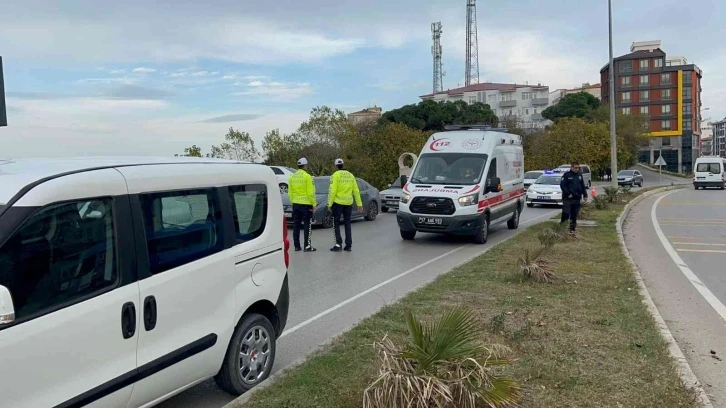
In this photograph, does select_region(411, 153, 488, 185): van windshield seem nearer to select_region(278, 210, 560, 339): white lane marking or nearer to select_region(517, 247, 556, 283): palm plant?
select_region(278, 210, 560, 339): white lane marking

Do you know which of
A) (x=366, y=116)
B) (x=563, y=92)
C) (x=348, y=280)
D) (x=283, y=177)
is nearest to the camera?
(x=348, y=280)

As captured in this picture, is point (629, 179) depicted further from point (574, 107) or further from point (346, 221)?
point (346, 221)

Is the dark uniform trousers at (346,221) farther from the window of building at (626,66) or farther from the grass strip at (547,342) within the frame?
the window of building at (626,66)

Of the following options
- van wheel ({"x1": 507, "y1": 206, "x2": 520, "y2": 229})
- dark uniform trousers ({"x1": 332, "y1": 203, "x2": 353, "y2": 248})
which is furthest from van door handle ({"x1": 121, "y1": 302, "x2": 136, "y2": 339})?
van wheel ({"x1": 507, "y1": 206, "x2": 520, "y2": 229})

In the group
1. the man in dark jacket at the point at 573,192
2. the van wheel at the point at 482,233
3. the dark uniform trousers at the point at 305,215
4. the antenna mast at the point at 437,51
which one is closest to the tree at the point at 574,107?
the antenna mast at the point at 437,51

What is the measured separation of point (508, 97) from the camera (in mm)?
120125

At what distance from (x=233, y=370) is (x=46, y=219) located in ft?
6.33

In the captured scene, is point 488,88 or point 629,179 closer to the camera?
point 629,179

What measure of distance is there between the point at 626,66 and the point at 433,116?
59551mm

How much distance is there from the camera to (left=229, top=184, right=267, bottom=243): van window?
501 centimetres

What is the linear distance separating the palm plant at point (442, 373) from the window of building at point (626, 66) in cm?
12227

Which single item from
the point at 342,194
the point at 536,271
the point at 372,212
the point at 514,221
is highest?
the point at 342,194

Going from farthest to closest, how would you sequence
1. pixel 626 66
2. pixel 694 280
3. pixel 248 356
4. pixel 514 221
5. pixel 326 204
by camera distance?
pixel 626 66, pixel 326 204, pixel 514 221, pixel 694 280, pixel 248 356

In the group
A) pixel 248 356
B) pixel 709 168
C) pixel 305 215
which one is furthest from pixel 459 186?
pixel 709 168
